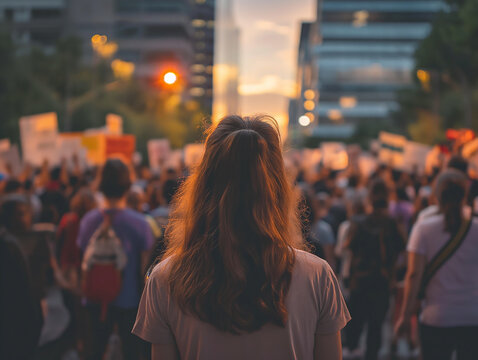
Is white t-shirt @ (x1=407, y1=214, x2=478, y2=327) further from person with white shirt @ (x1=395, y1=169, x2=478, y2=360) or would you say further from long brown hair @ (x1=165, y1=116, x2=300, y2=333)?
long brown hair @ (x1=165, y1=116, x2=300, y2=333)

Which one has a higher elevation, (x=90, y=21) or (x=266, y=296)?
(x=90, y=21)

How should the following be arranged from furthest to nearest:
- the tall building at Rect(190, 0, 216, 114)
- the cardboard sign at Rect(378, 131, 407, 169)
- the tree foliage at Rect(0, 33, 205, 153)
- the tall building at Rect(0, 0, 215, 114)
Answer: the tall building at Rect(190, 0, 216, 114)
the tall building at Rect(0, 0, 215, 114)
the tree foliage at Rect(0, 33, 205, 153)
the cardboard sign at Rect(378, 131, 407, 169)

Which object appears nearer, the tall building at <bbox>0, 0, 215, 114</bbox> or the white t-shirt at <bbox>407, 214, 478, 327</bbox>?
the white t-shirt at <bbox>407, 214, 478, 327</bbox>

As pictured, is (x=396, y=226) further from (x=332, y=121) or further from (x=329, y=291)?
(x=332, y=121)

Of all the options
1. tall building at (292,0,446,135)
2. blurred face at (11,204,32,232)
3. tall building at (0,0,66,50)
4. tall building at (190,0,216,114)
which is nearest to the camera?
blurred face at (11,204,32,232)

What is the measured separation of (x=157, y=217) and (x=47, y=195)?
2.13m

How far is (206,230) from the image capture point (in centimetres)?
198

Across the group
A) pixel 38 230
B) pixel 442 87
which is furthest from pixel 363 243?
pixel 442 87

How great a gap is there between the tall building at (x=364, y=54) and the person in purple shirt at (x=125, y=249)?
4061 inches

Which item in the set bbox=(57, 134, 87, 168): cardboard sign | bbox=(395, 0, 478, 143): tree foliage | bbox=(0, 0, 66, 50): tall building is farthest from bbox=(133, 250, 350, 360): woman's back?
bbox=(0, 0, 66, 50): tall building

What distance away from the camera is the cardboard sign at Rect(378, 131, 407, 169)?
19.1 metres

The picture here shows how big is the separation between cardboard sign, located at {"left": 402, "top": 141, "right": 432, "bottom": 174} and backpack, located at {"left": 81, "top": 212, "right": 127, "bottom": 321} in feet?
40.7

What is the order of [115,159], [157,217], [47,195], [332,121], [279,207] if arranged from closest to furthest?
[279,207], [115,159], [157,217], [47,195], [332,121]

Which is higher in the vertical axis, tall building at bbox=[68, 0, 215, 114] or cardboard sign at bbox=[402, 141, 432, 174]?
tall building at bbox=[68, 0, 215, 114]
